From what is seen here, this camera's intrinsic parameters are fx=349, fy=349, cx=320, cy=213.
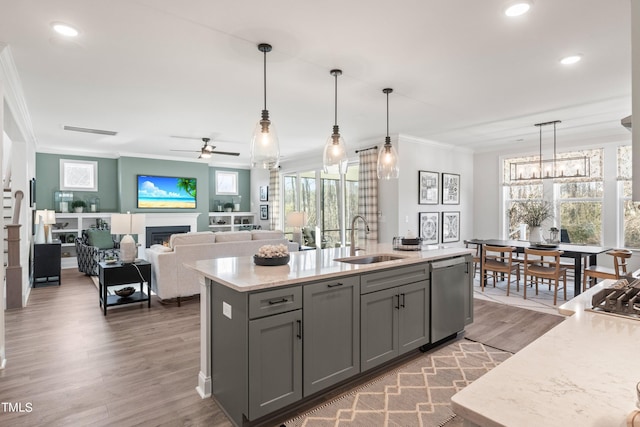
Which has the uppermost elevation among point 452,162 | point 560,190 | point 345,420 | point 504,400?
point 452,162

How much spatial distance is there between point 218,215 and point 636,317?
9.74 meters

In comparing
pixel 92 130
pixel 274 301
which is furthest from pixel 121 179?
pixel 274 301

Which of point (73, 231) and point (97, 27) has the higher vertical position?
point (97, 27)

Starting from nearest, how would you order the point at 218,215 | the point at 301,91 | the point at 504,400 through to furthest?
the point at 504,400
the point at 301,91
the point at 218,215

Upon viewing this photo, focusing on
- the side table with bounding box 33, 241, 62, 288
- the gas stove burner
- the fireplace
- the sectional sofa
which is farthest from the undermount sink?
the fireplace

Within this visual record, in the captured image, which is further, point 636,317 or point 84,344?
point 84,344

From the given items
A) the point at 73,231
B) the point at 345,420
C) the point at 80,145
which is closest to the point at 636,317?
the point at 345,420

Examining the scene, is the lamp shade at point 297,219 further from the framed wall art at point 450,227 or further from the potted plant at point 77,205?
the potted plant at point 77,205

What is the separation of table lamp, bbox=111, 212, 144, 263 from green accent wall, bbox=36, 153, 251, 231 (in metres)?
4.08

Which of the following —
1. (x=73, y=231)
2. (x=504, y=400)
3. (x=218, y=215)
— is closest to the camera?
(x=504, y=400)

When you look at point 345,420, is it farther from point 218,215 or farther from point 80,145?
point 218,215

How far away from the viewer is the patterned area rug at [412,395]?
2.29 metres

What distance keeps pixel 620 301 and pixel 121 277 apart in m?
5.06

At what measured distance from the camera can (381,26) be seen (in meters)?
2.65
